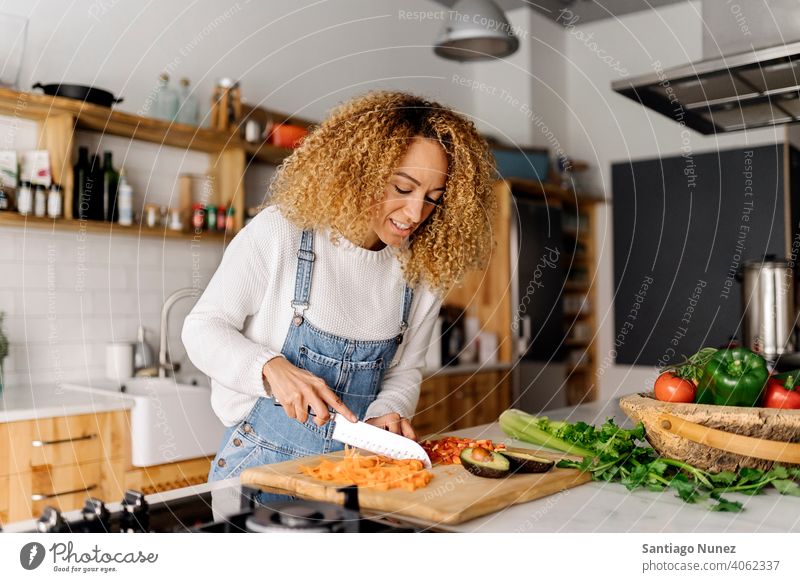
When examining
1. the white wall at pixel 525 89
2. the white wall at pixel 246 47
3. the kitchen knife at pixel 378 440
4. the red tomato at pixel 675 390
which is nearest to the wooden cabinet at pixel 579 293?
the white wall at pixel 525 89

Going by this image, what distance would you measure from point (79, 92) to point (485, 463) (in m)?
1.82

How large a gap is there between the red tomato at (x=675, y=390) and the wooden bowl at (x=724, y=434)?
0.11 feet

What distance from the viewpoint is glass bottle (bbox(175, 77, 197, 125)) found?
263cm

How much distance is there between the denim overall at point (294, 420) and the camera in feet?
4.56

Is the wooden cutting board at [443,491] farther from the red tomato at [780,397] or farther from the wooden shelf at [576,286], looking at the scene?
the wooden shelf at [576,286]

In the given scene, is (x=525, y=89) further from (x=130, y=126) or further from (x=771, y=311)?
(x=130, y=126)

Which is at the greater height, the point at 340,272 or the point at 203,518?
the point at 340,272

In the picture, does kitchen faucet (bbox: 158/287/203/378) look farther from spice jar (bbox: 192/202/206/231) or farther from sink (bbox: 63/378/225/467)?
spice jar (bbox: 192/202/206/231)

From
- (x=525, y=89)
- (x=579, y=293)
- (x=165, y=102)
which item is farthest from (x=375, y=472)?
(x=579, y=293)

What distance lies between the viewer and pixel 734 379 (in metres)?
1.12

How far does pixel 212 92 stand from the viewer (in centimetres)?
285

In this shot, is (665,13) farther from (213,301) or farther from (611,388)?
(213,301)

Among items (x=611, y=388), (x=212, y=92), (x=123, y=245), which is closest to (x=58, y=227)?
(x=123, y=245)
